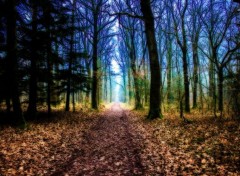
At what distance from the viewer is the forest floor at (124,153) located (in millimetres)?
5902

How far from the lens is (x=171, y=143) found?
8484 mm

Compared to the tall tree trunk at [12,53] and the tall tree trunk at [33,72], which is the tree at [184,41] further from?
the tall tree trunk at [12,53]

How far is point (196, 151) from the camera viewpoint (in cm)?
713

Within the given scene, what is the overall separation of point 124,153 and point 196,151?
7.70 ft

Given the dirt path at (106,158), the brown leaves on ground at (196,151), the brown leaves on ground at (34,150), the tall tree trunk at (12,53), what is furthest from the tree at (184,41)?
the tall tree trunk at (12,53)

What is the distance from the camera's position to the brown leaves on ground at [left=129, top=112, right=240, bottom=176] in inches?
224

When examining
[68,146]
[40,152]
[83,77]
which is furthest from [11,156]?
[83,77]

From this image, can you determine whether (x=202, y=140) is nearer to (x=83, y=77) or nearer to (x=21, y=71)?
(x=21, y=71)

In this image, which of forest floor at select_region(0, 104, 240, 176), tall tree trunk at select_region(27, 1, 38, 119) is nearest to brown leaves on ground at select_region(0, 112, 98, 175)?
forest floor at select_region(0, 104, 240, 176)

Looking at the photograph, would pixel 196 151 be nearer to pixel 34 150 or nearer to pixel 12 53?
pixel 34 150

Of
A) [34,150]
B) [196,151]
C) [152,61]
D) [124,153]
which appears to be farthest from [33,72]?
[196,151]

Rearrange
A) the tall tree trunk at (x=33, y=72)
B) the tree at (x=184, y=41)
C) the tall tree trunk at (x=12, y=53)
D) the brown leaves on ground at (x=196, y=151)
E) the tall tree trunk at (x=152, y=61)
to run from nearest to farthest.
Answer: the brown leaves on ground at (x=196, y=151)
the tall tree trunk at (x=12, y=53)
the tall tree trunk at (x=33, y=72)
the tall tree trunk at (x=152, y=61)
the tree at (x=184, y=41)

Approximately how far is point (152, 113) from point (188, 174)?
9772 millimetres

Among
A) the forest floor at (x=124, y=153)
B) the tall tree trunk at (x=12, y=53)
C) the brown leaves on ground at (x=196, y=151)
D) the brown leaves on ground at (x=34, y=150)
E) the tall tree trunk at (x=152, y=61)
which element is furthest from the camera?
the tall tree trunk at (x=152, y=61)
